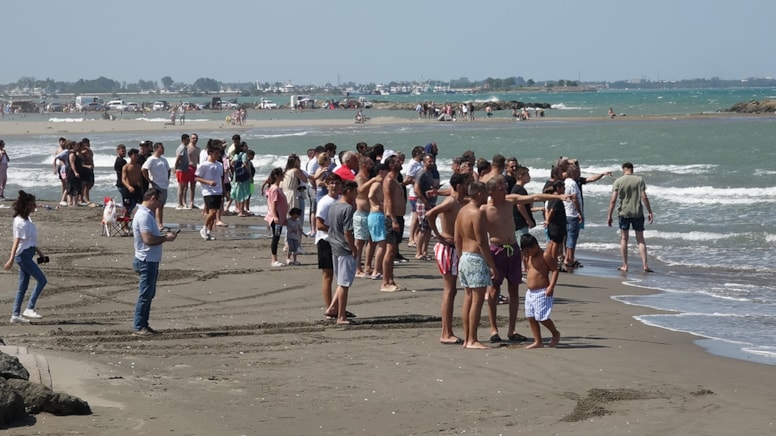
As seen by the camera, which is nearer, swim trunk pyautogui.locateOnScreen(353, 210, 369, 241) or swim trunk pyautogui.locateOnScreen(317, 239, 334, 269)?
swim trunk pyautogui.locateOnScreen(317, 239, 334, 269)

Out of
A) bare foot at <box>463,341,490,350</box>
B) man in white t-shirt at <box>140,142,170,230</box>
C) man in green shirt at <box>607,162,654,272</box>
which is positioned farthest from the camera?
man in white t-shirt at <box>140,142,170,230</box>

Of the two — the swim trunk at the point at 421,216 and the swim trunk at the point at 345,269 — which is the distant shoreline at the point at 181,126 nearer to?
the swim trunk at the point at 421,216

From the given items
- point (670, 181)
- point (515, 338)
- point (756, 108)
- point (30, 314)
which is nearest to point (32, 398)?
point (30, 314)

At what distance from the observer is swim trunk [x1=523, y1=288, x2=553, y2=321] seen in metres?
10.5

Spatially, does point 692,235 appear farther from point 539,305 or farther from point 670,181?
point 670,181

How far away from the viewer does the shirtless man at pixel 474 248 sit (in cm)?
1027

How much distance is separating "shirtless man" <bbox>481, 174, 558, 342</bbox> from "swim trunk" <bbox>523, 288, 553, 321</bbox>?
1.59 feet

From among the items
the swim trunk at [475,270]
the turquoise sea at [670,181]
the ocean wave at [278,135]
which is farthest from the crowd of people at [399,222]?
the ocean wave at [278,135]

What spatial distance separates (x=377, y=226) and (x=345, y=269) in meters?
2.12

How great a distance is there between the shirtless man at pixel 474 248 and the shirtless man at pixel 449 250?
0.37 metres

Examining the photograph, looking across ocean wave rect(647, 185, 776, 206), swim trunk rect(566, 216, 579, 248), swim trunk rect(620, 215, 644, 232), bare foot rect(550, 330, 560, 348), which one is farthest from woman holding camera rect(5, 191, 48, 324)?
Result: ocean wave rect(647, 185, 776, 206)

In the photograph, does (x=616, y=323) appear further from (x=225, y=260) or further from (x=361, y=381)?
(x=225, y=260)

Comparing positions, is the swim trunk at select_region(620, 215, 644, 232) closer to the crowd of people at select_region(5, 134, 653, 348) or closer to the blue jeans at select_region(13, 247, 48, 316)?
the crowd of people at select_region(5, 134, 653, 348)

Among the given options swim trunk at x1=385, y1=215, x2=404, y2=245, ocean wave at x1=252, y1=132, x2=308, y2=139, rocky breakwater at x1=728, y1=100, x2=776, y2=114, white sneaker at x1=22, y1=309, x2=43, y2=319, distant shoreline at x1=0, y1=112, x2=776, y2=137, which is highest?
swim trunk at x1=385, y1=215, x2=404, y2=245
